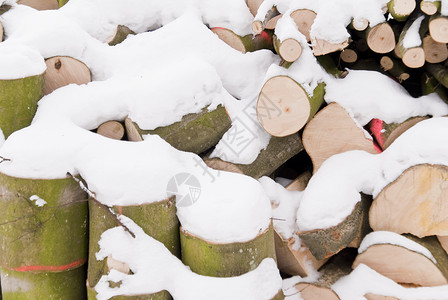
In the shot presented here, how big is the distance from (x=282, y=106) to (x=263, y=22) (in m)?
0.63

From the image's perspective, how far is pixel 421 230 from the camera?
228 centimetres

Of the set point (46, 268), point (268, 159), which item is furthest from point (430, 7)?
point (46, 268)

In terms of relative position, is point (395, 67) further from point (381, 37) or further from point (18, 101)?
point (18, 101)

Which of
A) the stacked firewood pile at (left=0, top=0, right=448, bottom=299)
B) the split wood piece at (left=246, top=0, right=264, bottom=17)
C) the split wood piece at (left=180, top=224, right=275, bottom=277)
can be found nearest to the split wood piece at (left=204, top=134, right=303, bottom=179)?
the stacked firewood pile at (left=0, top=0, right=448, bottom=299)

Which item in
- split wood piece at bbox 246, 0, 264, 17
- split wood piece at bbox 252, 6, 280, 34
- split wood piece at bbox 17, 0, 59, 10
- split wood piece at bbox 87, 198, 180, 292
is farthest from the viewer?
split wood piece at bbox 17, 0, 59, 10

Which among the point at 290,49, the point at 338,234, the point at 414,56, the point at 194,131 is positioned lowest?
the point at 338,234

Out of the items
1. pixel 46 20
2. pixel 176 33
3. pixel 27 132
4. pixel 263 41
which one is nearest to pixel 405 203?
pixel 263 41

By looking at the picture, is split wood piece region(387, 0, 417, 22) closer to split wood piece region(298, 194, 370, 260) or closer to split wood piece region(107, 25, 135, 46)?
split wood piece region(298, 194, 370, 260)

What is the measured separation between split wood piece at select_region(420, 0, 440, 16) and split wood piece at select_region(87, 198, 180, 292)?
1652mm

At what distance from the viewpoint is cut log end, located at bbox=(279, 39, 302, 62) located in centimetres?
243

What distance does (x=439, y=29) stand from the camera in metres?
2.25

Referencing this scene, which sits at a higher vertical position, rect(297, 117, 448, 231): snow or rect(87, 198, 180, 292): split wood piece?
rect(297, 117, 448, 231): snow

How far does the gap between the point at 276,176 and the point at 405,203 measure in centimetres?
97

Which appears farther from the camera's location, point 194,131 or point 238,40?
point 238,40
